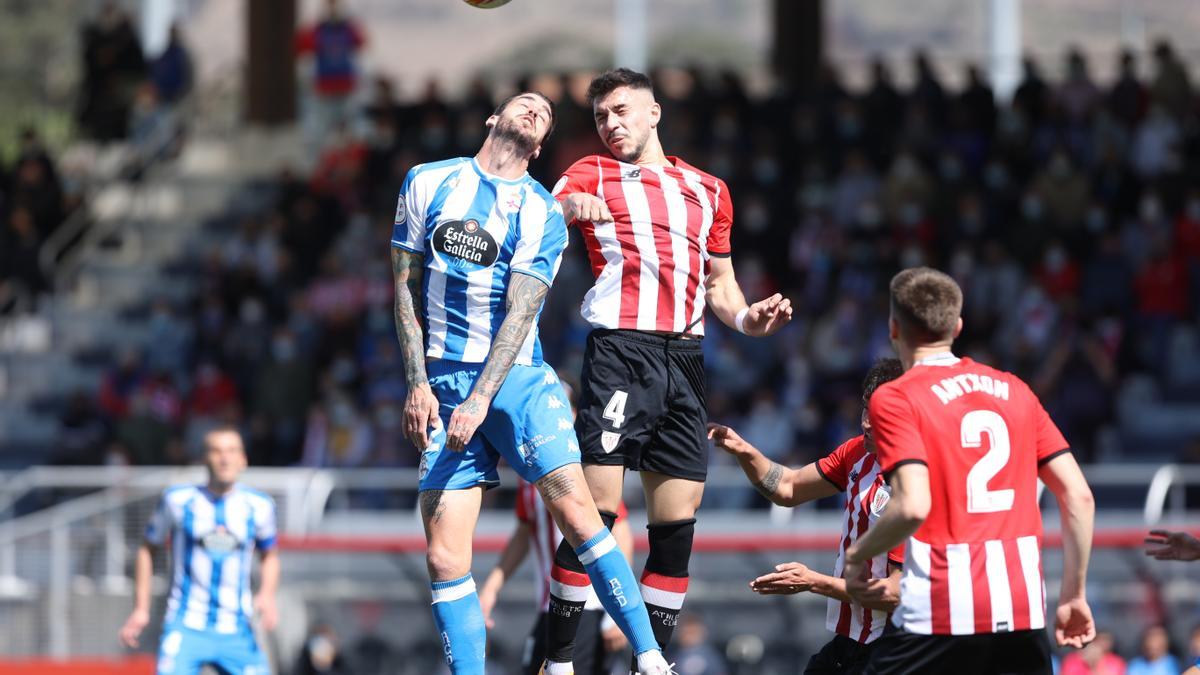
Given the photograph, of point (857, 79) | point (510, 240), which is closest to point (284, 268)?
point (510, 240)

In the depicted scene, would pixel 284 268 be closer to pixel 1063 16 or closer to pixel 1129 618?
pixel 1129 618

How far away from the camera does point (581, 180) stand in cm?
730

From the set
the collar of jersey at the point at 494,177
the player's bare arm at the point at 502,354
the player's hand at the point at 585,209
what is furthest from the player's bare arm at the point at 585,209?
the player's bare arm at the point at 502,354

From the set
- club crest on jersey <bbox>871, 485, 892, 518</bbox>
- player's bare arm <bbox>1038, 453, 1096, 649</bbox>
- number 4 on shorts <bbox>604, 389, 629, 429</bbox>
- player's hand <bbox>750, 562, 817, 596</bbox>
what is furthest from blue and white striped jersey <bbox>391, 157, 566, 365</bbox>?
player's bare arm <bbox>1038, 453, 1096, 649</bbox>

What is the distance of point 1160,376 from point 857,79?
49503mm

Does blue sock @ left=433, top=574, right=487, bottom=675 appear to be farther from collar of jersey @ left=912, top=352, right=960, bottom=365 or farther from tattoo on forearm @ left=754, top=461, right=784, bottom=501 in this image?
collar of jersey @ left=912, top=352, right=960, bottom=365

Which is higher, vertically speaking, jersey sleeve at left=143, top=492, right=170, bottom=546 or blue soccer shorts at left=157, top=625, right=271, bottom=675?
jersey sleeve at left=143, top=492, right=170, bottom=546

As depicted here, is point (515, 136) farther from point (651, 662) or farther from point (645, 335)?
point (651, 662)

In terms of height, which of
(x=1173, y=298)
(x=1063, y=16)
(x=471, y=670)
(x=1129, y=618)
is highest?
(x=1063, y=16)

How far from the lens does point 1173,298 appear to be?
17.3m

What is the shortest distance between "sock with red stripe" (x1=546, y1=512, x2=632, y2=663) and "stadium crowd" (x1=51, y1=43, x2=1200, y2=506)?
8.83 m

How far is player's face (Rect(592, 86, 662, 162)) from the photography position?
725 centimetres

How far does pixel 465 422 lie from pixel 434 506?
1.48 feet

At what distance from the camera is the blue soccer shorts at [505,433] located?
6.64 meters
